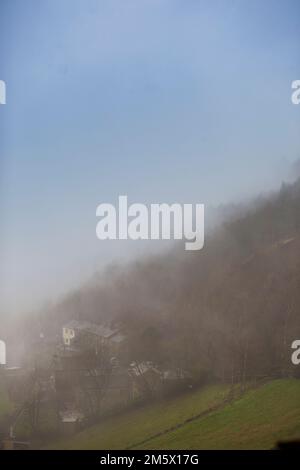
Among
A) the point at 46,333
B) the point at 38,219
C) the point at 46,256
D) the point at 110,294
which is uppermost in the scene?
the point at 38,219

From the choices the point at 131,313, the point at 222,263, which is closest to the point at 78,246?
the point at 131,313

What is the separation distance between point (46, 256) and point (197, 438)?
1.49 metres

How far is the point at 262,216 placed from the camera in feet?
12.6

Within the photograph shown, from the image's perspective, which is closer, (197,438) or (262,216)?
(197,438)

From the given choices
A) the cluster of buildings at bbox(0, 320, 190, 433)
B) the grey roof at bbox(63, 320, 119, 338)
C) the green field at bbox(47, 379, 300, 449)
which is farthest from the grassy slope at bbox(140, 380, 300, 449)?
the grey roof at bbox(63, 320, 119, 338)

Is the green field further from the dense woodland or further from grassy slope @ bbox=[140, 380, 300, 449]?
the dense woodland

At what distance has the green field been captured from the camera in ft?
11.6

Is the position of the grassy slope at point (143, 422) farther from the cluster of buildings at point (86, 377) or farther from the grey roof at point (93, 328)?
the grey roof at point (93, 328)

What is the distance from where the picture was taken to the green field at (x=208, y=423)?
11.6 ft

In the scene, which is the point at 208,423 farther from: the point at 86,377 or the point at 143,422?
the point at 86,377

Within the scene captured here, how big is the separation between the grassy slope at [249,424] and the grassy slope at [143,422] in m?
0.07

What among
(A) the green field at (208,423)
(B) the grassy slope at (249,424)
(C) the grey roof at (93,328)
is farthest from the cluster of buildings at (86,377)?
(B) the grassy slope at (249,424)
